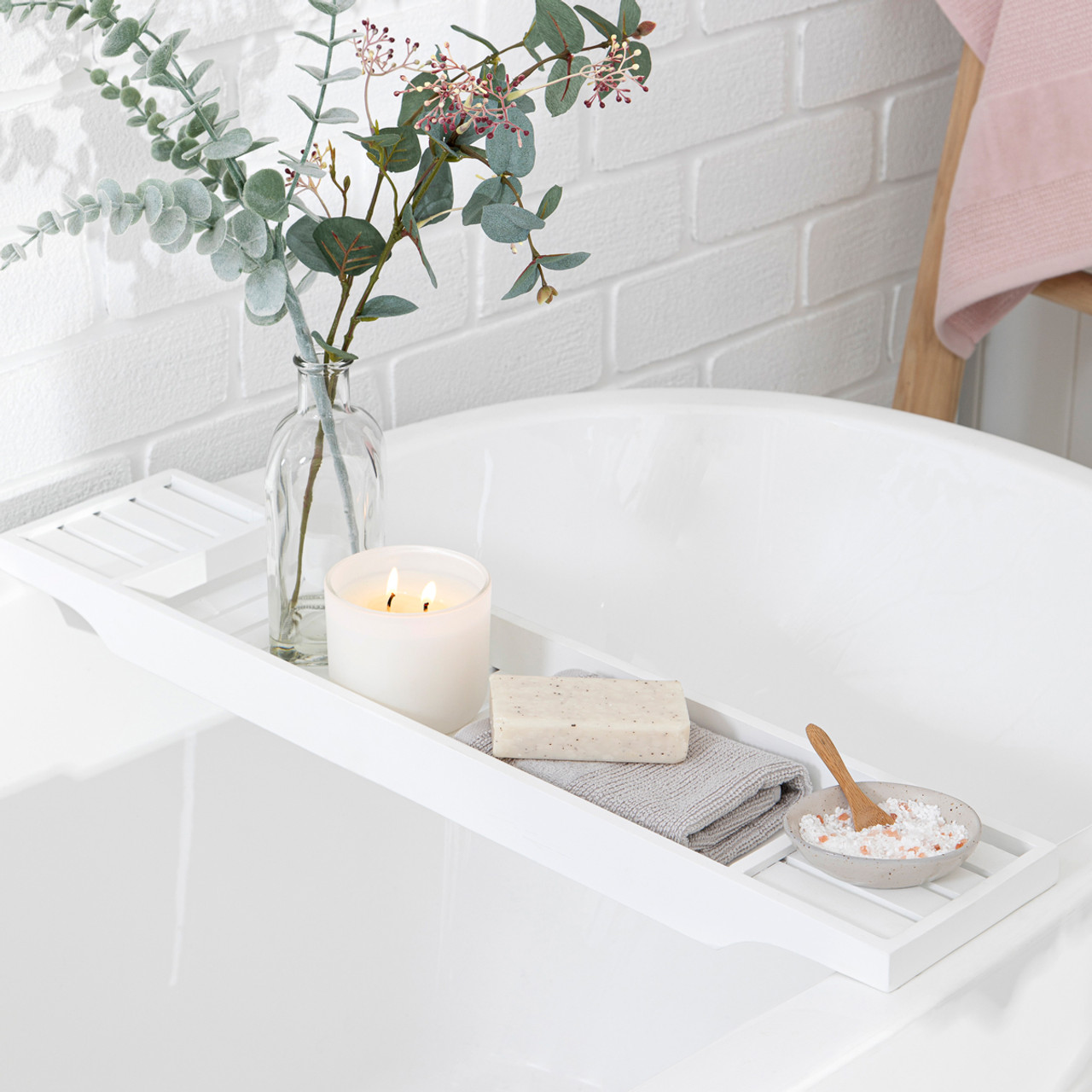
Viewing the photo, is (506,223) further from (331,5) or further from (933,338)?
(933,338)

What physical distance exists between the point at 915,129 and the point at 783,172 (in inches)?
7.6

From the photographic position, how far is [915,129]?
1.41 m

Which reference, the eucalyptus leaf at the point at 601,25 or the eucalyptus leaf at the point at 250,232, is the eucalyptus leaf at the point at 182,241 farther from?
the eucalyptus leaf at the point at 601,25

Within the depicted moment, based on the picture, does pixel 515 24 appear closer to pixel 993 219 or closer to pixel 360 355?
pixel 360 355

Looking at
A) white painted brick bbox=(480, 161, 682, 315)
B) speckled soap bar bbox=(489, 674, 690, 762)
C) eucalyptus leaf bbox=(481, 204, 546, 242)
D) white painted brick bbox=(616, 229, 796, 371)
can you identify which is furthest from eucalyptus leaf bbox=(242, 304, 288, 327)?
white painted brick bbox=(616, 229, 796, 371)

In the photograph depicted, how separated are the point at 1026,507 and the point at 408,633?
1.66 feet

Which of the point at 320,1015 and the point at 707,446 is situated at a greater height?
the point at 707,446

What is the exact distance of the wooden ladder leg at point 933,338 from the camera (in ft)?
4.25

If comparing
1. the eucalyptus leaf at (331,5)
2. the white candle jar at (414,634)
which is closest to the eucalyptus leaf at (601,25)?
the eucalyptus leaf at (331,5)

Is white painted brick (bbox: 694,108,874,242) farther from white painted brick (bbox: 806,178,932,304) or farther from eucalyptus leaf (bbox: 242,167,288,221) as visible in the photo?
eucalyptus leaf (bbox: 242,167,288,221)

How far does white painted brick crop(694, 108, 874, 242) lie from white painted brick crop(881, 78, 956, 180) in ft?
0.10

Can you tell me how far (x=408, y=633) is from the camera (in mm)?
660

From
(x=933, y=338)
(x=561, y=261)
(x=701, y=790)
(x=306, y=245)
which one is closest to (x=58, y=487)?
(x=306, y=245)

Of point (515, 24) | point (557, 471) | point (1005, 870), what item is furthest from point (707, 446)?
point (1005, 870)
